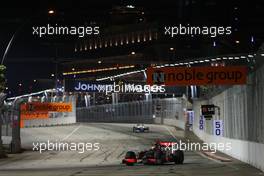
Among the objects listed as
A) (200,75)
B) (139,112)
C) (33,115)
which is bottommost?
(33,115)

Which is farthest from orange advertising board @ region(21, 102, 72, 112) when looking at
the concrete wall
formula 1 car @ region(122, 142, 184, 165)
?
formula 1 car @ region(122, 142, 184, 165)

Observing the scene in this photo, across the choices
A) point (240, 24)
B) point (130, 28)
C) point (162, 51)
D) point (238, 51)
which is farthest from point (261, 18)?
point (130, 28)

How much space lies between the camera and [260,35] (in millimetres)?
79562

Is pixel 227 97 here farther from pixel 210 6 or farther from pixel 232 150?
pixel 210 6

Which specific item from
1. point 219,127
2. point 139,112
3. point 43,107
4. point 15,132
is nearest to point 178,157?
point 219,127

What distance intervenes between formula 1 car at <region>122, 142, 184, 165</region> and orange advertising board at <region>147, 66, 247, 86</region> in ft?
11.8

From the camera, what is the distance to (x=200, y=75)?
29.5m

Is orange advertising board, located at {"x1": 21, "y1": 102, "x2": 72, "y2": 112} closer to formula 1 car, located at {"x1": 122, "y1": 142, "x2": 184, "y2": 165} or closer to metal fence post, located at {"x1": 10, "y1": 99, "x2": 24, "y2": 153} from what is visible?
metal fence post, located at {"x1": 10, "y1": 99, "x2": 24, "y2": 153}

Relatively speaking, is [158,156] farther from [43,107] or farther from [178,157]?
[43,107]

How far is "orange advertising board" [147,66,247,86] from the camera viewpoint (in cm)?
2900

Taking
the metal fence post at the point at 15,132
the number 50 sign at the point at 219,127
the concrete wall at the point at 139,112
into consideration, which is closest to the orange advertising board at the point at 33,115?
the concrete wall at the point at 139,112

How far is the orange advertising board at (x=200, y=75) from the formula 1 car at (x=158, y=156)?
141 inches

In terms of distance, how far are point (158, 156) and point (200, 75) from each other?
4.96 m

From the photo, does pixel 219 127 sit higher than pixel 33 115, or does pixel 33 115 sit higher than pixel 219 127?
pixel 33 115
